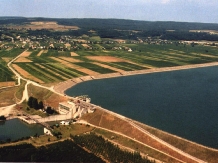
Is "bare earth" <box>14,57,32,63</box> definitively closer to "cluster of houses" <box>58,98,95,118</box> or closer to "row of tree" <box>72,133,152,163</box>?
"cluster of houses" <box>58,98,95,118</box>

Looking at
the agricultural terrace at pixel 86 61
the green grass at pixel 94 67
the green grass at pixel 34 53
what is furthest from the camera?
the green grass at pixel 34 53

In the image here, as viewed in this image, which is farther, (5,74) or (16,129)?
(5,74)

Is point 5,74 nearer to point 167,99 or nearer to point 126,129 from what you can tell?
point 167,99

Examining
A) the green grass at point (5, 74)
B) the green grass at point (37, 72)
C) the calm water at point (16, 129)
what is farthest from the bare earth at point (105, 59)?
the calm water at point (16, 129)

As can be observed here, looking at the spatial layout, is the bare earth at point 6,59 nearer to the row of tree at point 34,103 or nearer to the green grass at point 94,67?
the green grass at point 94,67

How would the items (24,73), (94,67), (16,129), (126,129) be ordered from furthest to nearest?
(94,67)
(24,73)
(16,129)
(126,129)

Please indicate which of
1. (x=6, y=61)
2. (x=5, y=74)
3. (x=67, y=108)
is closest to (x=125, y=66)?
(x=5, y=74)

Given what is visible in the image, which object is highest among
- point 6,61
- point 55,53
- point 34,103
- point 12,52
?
point 55,53
